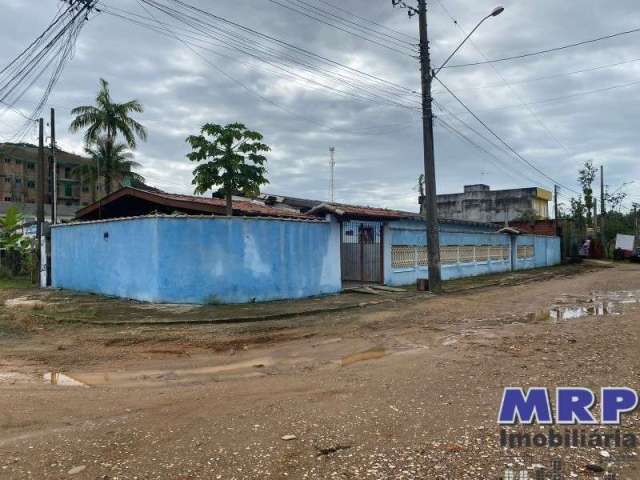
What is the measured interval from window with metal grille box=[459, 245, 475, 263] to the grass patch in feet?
63.1

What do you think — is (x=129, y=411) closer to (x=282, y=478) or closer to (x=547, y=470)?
(x=282, y=478)

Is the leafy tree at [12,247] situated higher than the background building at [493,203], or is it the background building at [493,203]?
the background building at [493,203]

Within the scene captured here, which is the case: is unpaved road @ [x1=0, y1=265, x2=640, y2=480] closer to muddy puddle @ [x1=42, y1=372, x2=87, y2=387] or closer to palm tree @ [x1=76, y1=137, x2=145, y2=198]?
muddy puddle @ [x1=42, y1=372, x2=87, y2=387]

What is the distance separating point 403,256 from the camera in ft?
63.0

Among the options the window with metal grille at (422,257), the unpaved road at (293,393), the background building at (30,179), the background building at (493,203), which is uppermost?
the background building at (30,179)

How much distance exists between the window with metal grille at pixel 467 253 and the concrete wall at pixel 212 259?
9.59 m

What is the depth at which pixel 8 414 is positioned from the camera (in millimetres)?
4934

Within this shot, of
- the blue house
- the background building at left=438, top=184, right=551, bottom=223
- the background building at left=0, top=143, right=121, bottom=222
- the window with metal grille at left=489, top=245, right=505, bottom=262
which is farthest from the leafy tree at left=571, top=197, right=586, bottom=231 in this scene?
the background building at left=0, top=143, right=121, bottom=222

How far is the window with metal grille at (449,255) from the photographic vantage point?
858 inches

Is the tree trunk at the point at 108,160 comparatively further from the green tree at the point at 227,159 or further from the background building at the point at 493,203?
the background building at the point at 493,203

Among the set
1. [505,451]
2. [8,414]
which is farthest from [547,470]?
[8,414]

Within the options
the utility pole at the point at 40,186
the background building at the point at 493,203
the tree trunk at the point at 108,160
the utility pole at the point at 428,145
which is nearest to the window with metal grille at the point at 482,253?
the utility pole at the point at 428,145

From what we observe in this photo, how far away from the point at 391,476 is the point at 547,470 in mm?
1176

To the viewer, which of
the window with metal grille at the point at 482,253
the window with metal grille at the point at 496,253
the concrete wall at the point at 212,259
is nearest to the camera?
the concrete wall at the point at 212,259
